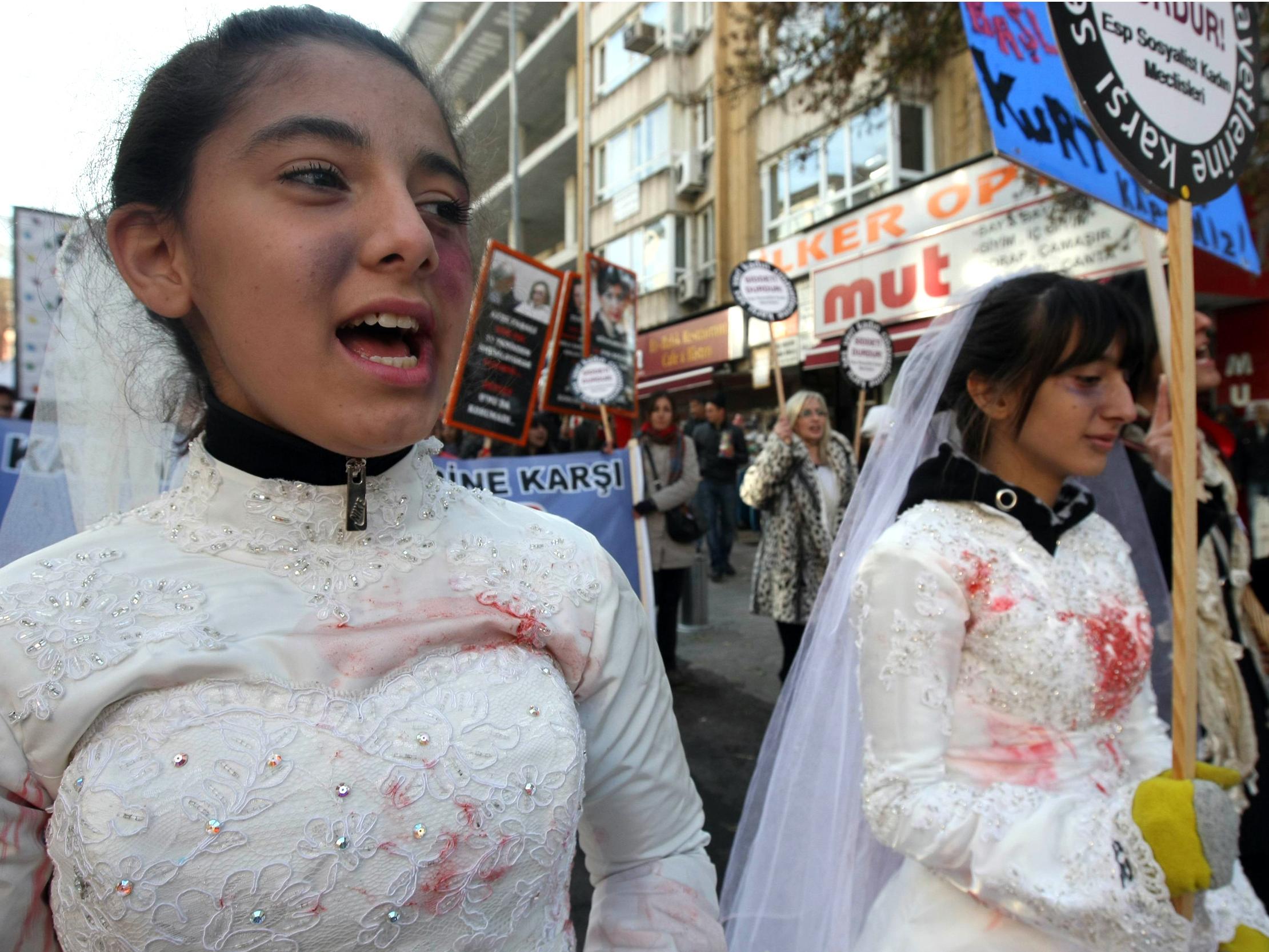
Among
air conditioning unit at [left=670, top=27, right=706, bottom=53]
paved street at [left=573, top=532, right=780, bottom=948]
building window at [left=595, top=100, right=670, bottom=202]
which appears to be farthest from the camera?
building window at [left=595, top=100, right=670, bottom=202]

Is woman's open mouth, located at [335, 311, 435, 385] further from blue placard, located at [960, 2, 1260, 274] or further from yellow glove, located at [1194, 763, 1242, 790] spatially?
blue placard, located at [960, 2, 1260, 274]

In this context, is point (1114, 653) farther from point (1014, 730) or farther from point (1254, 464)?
point (1254, 464)

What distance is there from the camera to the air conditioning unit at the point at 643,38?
1784 cm

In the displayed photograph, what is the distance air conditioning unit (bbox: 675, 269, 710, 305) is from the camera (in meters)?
17.2

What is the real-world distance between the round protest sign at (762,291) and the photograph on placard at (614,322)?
73 cm

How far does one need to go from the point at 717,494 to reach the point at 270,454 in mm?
8857

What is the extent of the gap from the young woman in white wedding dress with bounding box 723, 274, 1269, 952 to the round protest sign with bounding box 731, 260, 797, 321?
3381mm

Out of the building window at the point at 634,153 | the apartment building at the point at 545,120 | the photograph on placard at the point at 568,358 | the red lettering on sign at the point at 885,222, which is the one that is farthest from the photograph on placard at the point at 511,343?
the building window at the point at 634,153

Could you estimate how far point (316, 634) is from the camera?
0.95m

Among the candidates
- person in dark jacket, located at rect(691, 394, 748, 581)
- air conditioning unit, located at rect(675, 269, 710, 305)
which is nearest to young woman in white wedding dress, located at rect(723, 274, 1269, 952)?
person in dark jacket, located at rect(691, 394, 748, 581)

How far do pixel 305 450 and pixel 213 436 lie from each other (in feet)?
0.45

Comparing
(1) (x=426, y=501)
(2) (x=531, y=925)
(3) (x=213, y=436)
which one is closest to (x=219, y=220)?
(3) (x=213, y=436)

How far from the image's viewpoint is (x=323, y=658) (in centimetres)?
94

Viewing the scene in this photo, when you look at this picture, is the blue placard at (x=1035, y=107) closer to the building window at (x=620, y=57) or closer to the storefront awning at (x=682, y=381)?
the storefront awning at (x=682, y=381)
